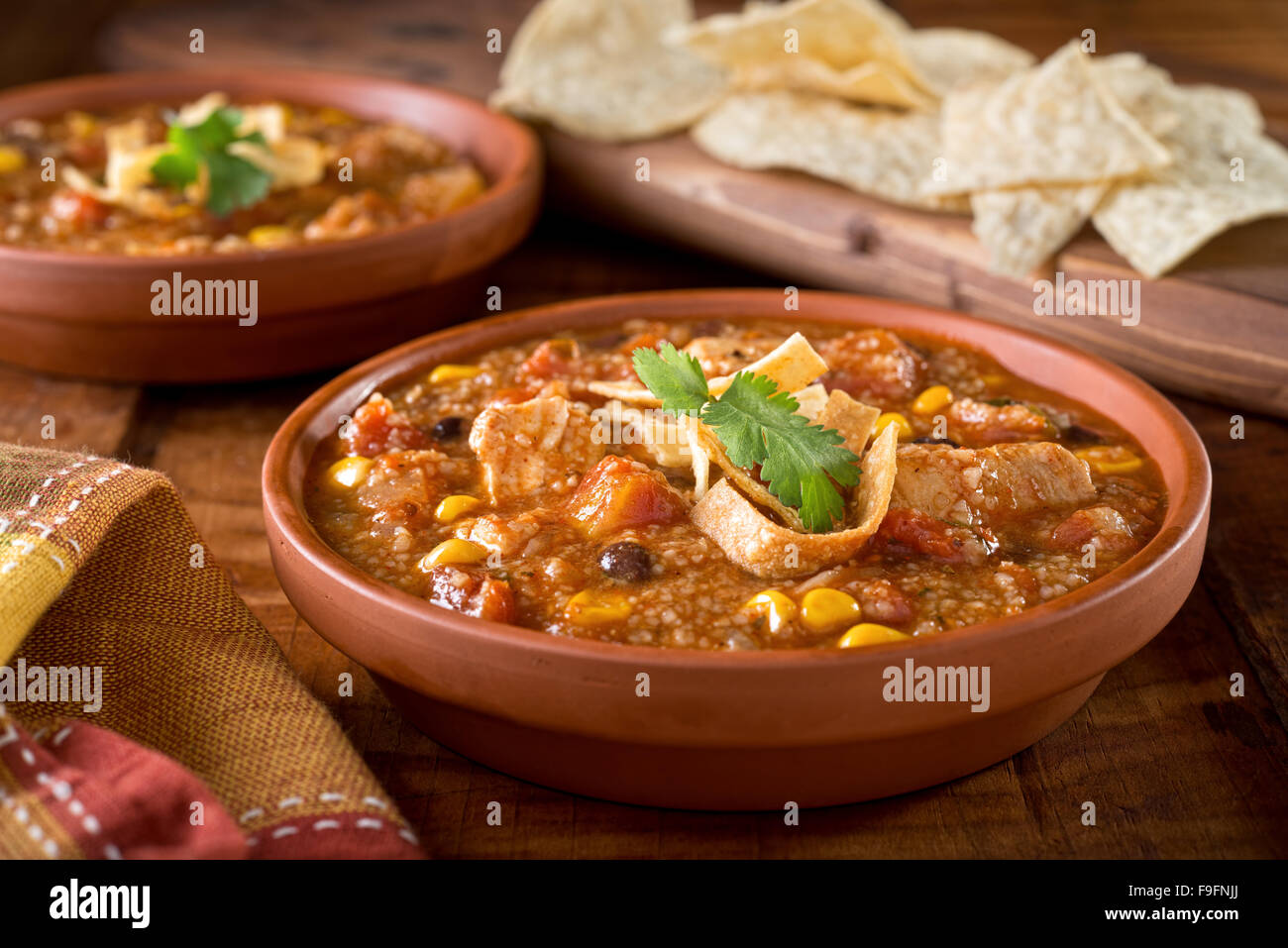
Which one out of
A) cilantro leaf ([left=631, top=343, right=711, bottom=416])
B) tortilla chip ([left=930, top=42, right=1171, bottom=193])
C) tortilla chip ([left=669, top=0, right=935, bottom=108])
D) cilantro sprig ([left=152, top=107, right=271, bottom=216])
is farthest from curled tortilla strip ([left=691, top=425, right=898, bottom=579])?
cilantro sprig ([left=152, top=107, right=271, bottom=216])

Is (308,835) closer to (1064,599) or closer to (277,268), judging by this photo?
(1064,599)

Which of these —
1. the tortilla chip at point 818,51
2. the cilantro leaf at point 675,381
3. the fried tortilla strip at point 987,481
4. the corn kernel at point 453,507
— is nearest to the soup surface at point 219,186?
the tortilla chip at point 818,51

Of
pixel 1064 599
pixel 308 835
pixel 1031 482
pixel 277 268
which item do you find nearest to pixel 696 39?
pixel 277 268

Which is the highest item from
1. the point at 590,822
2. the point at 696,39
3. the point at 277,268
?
the point at 696,39

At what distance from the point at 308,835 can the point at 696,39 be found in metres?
4.10

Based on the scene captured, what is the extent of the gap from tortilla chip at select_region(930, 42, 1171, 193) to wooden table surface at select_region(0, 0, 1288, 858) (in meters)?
0.93

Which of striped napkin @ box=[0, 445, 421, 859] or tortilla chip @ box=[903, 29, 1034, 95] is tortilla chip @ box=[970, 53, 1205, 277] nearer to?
tortilla chip @ box=[903, 29, 1034, 95]

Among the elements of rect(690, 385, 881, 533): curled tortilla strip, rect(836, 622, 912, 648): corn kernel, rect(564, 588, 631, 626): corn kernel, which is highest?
rect(690, 385, 881, 533): curled tortilla strip

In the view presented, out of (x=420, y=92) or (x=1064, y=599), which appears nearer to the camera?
(x=1064, y=599)

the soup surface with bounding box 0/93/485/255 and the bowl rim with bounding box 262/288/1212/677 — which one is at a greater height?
the bowl rim with bounding box 262/288/1212/677

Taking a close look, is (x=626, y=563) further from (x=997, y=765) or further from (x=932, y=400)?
(x=932, y=400)

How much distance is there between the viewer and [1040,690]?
2918mm

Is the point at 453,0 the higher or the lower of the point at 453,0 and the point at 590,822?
the higher

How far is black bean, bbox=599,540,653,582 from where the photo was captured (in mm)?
3135
